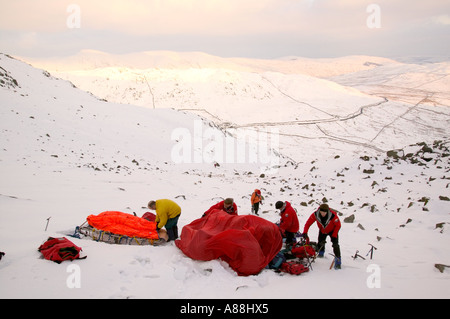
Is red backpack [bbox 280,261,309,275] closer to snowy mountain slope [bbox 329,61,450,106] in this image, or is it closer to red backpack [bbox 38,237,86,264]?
red backpack [bbox 38,237,86,264]

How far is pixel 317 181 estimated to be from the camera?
18625 mm

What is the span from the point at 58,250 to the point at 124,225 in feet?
6.94

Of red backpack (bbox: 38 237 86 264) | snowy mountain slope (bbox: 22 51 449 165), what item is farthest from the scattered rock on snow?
snowy mountain slope (bbox: 22 51 449 165)

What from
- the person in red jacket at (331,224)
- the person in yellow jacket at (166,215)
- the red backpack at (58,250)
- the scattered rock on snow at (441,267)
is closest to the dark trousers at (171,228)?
the person in yellow jacket at (166,215)

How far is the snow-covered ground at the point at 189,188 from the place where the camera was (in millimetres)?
6016

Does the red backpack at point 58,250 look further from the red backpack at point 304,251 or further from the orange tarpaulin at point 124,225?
the red backpack at point 304,251

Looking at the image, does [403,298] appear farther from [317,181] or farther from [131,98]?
[131,98]

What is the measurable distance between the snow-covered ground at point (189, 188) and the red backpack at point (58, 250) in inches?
6.8

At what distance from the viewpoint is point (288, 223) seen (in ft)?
25.4

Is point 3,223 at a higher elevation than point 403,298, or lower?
higher

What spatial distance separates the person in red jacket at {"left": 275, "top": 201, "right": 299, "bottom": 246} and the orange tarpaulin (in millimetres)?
3371

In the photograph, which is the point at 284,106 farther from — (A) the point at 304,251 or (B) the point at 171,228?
(A) the point at 304,251
